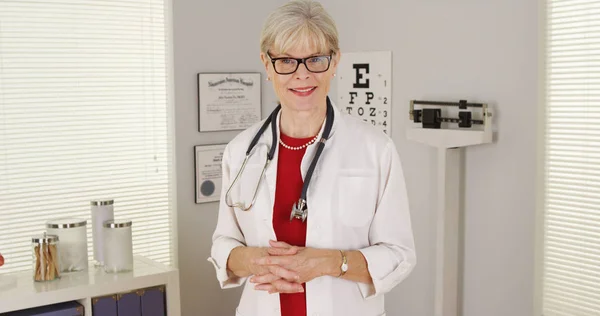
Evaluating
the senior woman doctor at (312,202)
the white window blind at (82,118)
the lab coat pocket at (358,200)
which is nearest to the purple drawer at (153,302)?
the white window blind at (82,118)

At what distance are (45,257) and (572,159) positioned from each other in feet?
6.39

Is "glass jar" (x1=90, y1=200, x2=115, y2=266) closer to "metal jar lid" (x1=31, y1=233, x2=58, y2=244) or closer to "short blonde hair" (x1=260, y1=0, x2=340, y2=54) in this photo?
"metal jar lid" (x1=31, y1=233, x2=58, y2=244)

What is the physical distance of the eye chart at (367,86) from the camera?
143 inches

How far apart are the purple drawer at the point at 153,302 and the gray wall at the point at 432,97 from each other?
38.1 inches

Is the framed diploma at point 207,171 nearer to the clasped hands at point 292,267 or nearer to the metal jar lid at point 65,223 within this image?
the metal jar lid at point 65,223

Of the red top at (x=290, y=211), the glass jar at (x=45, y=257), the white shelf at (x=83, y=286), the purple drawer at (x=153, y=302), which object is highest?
the red top at (x=290, y=211)

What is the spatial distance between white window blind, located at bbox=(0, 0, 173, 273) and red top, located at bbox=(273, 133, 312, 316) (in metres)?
1.96

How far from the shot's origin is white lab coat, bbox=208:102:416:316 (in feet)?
5.40

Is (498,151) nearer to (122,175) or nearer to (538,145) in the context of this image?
(538,145)

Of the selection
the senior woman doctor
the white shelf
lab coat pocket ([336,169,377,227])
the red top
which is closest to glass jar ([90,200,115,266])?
the white shelf

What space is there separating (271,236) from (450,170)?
1705mm

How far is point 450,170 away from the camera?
324 cm

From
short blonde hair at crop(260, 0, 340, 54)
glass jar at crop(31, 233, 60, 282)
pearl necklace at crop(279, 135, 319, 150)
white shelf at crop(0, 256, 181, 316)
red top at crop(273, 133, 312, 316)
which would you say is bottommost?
white shelf at crop(0, 256, 181, 316)

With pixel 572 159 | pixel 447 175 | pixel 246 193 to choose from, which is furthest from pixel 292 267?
pixel 447 175
